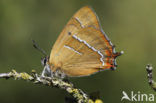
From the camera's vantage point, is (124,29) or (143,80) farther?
(124,29)

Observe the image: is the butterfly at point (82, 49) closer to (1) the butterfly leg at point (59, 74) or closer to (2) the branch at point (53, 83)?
(1) the butterfly leg at point (59, 74)

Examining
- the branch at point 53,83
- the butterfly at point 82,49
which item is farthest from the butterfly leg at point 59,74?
the branch at point 53,83

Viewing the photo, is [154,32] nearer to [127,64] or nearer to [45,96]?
[127,64]

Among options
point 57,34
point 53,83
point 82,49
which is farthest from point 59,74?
point 57,34

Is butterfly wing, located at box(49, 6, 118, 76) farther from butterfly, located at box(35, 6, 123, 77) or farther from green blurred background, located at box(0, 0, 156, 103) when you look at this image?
green blurred background, located at box(0, 0, 156, 103)

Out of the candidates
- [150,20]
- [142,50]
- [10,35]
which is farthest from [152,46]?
[10,35]

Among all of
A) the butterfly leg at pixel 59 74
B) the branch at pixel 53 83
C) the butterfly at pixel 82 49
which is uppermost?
the butterfly at pixel 82 49

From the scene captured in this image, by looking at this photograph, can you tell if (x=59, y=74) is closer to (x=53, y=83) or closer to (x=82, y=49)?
(x=82, y=49)

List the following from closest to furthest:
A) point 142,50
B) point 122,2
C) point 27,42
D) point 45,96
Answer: point 45,96
point 27,42
point 142,50
point 122,2
